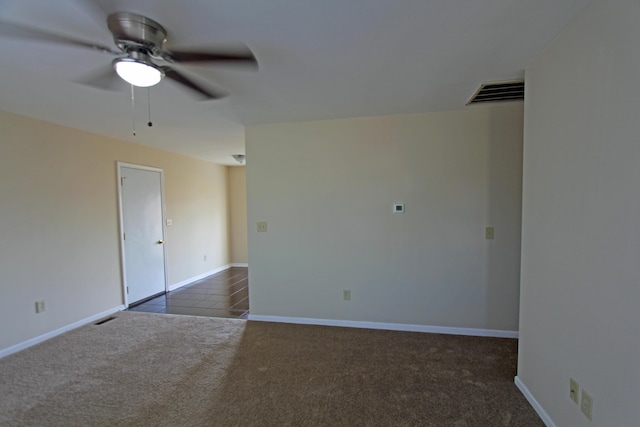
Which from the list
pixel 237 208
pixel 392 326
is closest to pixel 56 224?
pixel 237 208

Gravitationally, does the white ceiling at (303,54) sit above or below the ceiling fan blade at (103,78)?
A: above

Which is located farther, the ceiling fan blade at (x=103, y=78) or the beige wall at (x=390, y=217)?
the beige wall at (x=390, y=217)

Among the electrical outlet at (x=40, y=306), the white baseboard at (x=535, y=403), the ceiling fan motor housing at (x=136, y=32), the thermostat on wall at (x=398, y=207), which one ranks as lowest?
the white baseboard at (x=535, y=403)

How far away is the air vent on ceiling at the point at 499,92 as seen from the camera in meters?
2.36

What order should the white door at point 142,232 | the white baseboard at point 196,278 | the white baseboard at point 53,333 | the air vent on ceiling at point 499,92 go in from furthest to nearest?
the white baseboard at point 196,278 → the white door at point 142,232 → the white baseboard at point 53,333 → the air vent on ceiling at point 499,92

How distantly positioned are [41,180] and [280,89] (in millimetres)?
2813

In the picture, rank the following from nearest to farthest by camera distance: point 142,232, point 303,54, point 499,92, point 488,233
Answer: point 303,54 < point 499,92 < point 488,233 < point 142,232

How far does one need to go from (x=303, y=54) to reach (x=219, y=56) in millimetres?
553

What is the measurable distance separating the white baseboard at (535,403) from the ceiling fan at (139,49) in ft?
8.90

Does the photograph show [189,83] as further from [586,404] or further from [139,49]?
[586,404]

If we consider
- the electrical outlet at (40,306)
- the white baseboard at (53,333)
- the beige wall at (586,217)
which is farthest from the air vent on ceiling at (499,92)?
the white baseboard at (53,333)

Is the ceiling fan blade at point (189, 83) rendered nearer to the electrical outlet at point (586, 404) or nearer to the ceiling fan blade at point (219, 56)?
the ceiling fan blade at point (219, 56)

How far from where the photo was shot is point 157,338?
308 cm

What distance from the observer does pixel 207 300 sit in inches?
173
